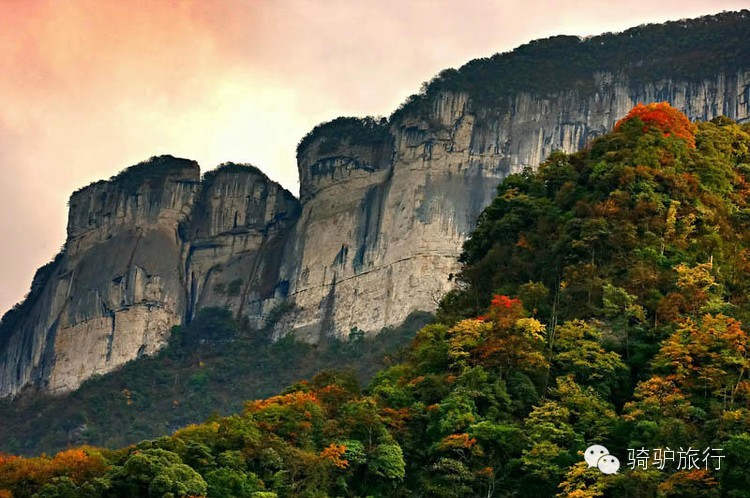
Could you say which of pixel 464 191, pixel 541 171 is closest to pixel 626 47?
pixel 464 191

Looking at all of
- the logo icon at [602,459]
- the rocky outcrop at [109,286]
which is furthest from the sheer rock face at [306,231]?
the logo icon at [602,459]

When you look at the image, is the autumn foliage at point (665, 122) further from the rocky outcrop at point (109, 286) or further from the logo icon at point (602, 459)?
the rocky outcrop at point (109, 286)

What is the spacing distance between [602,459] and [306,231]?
84.3m

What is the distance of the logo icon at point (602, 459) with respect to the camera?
150 ft

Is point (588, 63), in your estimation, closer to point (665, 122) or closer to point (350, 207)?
point (350, 207)

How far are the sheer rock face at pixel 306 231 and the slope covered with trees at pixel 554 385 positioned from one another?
50164 mm

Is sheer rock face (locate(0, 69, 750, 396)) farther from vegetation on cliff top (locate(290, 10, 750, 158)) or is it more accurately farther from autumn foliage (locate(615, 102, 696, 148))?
autumn foliage (locate(615, 102, 696, 148))

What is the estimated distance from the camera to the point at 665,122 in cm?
6191

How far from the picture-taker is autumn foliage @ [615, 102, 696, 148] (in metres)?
61.6

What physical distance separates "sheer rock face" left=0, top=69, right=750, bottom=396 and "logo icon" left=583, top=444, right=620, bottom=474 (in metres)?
62.3

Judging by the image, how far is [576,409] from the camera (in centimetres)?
4959

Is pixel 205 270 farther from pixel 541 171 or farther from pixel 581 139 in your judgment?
pixel 541 171

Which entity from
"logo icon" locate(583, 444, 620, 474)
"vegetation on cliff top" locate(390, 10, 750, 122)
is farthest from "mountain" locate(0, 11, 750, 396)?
"logo icon" locate(583, 444, 620, 474)

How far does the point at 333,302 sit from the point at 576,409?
71884 millimetres
